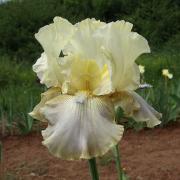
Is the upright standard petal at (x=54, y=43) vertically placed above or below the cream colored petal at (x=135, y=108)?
above

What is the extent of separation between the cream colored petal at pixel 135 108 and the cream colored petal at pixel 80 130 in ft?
0.22

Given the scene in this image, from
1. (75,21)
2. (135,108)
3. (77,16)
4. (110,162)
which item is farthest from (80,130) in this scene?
(77,16)

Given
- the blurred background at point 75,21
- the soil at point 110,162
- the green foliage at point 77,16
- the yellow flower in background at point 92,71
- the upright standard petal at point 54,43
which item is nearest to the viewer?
the yellow flower in background at point 92,71

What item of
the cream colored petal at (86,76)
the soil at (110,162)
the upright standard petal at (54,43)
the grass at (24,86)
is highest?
the upright standard petal at (54,43)

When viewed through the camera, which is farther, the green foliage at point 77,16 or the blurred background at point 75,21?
the green foliage at point 77,16

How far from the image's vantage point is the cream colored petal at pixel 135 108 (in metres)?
1.57

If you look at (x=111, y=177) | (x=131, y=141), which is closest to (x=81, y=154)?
(x=111, y=177)

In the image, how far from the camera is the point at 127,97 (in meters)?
1.60

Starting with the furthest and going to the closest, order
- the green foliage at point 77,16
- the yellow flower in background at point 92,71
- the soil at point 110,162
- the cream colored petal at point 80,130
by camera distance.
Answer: the green foliage at point 77,16, the soil at point 110,162, the yellow flower in background at point 92,71, the cream colored petal at point 80,130

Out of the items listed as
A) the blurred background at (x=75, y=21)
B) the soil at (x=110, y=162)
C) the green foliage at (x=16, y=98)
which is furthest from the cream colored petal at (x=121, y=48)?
the blurred background at (x=75, y=21)

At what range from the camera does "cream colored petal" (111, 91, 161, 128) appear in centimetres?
157

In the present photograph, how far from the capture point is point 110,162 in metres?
4.29

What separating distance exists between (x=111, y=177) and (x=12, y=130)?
145 centimetres

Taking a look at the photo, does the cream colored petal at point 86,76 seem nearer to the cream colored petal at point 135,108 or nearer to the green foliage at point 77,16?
the cream colored petal at point 135,108
